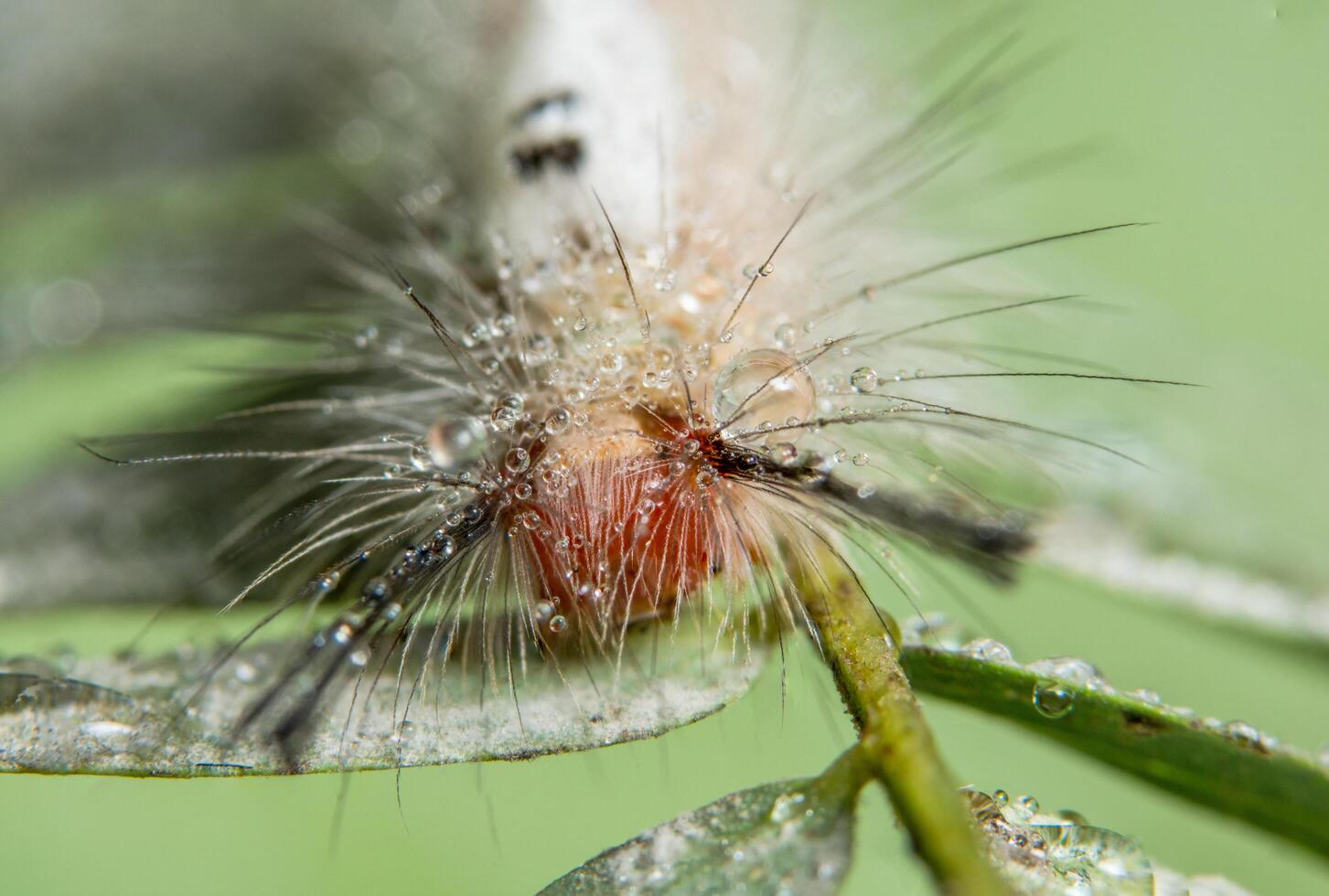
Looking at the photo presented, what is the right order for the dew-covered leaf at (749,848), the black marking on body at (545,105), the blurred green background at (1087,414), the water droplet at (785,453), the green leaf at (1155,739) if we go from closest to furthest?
1. the dew-covered leaf at (749,848)
2. the green leaf at (1155,739)
3. the water droplet at (785,453)
4. the black marking on body at (545,105)
5. the blurred green background at (1087,414)

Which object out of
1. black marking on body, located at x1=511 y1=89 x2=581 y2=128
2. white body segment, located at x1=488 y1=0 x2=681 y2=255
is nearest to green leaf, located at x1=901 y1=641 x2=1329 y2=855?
white body segment, located at x1=488 y1=0 x2=681 y2=255

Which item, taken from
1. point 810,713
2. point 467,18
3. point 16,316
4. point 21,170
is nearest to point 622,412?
point 810,713

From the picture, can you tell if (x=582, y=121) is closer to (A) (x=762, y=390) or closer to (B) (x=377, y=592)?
(A) (x=762, y=390)

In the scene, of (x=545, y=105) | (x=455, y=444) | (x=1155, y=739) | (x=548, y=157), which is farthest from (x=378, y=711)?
(x=545, y=105)

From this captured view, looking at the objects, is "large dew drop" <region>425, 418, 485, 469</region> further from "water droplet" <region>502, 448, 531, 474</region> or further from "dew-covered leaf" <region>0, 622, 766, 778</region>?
"dew-covered leaf" <region>0, 622, 766, 778</region>

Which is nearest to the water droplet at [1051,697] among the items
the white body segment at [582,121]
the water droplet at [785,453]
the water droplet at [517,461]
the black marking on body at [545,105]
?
the water droplet at [785,453]

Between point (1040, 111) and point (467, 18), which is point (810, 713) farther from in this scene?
point (1040, 111)

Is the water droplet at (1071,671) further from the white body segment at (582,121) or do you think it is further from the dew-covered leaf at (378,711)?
the white body segment at (582,121)
